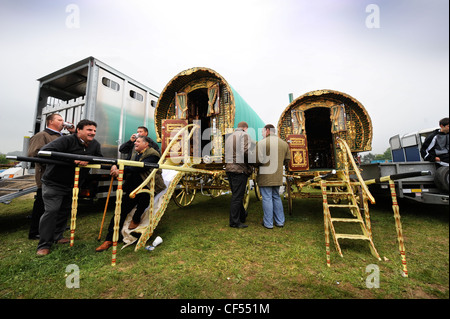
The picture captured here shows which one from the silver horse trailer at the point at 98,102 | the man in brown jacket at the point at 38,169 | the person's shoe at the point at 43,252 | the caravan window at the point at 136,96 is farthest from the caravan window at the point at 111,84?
the person's shoe at the point at 43,252

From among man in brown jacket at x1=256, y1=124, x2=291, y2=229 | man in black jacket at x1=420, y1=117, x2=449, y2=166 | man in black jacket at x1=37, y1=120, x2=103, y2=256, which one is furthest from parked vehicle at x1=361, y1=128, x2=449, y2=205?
man in black jacket at x1=37, y1=120, x2=103, y2=256

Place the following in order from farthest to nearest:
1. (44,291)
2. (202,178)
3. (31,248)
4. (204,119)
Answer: (204,119), (202,178), (31,248), (44,291)

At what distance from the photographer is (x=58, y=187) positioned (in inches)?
99.7

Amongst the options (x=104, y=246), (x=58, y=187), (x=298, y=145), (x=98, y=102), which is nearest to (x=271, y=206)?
(x=298, y=145)

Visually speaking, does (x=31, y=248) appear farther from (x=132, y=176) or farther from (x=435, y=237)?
(x=435, y=237)

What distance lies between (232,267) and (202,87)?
4725mm

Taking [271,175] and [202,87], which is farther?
[202,87]

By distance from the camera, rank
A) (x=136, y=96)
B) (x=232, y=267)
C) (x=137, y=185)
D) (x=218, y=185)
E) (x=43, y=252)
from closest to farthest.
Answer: (x=232, y=267) → (x=43, y=252) → (x=137, y=185) → (x=218, y=185) → (x=136, y=96)

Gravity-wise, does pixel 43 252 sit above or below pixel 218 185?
below

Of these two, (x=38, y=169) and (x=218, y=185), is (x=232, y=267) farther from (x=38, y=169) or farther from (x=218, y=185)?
(x=38, y=169)
